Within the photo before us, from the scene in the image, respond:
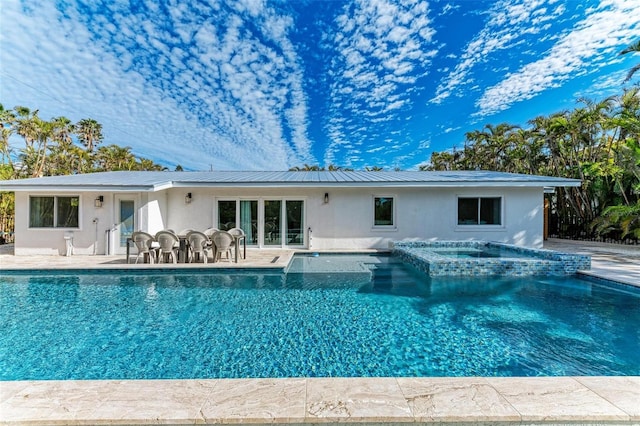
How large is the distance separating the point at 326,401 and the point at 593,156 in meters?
23.0

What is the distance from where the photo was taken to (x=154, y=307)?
6.17 metres

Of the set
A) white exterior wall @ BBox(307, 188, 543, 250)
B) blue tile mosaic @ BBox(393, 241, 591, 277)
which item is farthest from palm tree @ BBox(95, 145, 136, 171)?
blue tile mosaic @ BBox(393, 241, 591, 277)

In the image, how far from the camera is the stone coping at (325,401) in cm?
248

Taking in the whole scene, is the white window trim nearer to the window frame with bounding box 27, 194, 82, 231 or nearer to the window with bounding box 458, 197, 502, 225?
the window with bounding box 458, 197, 502, 225

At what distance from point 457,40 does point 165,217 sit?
16.0 m

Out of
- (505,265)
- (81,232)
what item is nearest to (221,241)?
(81,232)

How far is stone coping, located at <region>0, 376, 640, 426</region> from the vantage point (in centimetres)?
248

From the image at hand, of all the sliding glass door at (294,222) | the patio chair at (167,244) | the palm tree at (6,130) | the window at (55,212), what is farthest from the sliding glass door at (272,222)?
the palm tree at (6,130)

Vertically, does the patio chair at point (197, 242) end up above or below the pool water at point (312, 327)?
above

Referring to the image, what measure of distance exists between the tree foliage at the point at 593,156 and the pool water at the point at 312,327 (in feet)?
29.8

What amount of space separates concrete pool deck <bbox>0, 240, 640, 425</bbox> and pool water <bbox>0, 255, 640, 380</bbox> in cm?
76

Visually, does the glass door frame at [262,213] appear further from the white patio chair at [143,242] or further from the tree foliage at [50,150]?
the tree foliage at [50,150]

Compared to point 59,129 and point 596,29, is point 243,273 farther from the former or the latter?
point 59,129

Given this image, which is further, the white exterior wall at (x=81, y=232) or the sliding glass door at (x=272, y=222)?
the sliding glass door at (x=272, y=222)
